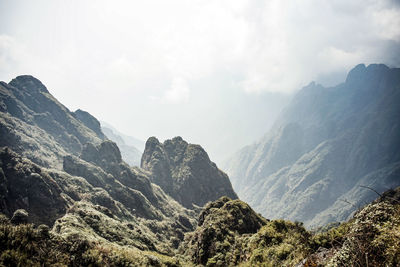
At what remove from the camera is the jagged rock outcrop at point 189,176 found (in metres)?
171

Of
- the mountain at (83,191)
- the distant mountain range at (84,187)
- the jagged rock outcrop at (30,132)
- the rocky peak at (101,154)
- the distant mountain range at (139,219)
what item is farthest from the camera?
the rocky peak at (101,154)

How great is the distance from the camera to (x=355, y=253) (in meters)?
8.96

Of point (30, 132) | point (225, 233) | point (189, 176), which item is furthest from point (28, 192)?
point (189, 176)

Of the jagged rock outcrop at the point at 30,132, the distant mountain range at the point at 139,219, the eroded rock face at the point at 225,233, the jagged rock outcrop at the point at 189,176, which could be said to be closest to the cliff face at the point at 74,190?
the jagged rock outcrop at the point at 30,132

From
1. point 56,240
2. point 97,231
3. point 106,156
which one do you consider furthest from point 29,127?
point 56,240

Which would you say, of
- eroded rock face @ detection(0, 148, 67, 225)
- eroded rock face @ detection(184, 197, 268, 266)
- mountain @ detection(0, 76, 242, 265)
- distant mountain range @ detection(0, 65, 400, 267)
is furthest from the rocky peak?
eroded rock face @ detection(184, 197, 268, 266)

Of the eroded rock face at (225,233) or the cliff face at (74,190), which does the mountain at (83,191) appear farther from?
the eroded rock face at (225,233)

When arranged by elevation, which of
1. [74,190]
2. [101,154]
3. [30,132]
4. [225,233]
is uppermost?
[225,233]

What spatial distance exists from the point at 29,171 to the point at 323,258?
94.8m

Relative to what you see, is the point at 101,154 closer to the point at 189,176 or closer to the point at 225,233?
the point at 189,176

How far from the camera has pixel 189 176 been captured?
178 m

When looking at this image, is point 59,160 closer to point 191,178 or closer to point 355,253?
point 191,178

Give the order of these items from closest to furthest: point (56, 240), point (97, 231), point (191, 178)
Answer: point (56, 240)
point (97, 231)
point (191, 178)

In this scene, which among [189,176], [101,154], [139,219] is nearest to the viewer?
[139,219]
